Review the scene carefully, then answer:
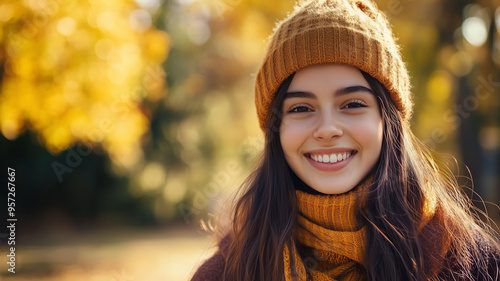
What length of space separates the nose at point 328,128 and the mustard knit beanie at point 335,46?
24 centimetres

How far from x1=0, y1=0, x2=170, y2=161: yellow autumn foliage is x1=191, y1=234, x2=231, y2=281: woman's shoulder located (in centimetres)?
395

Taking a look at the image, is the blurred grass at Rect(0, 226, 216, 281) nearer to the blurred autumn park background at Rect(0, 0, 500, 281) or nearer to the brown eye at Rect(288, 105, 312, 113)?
the blurred autumn park background at Rect(0, 0, 500, 281)

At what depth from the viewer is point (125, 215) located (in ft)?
36.6

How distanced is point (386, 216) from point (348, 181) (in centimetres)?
22

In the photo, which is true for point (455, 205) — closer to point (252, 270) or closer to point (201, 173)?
point (252, 270)

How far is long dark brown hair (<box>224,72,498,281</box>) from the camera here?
1938 millimetres

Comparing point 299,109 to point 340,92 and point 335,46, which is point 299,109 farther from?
point 335,46

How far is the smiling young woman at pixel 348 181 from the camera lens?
6.41 feet

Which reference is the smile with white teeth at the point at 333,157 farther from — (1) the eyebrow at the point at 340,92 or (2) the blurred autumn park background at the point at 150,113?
(2) the blurred autumn park background at the point at 150,113

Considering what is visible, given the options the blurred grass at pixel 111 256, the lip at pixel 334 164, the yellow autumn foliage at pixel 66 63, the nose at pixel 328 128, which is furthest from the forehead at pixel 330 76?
the blurred grass at pixel 111 256

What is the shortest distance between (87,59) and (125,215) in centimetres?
612

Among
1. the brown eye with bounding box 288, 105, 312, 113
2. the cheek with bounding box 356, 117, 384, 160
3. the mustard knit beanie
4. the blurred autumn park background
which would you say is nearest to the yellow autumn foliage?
the blurred autumn park background

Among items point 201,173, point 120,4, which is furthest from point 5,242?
point 201,173

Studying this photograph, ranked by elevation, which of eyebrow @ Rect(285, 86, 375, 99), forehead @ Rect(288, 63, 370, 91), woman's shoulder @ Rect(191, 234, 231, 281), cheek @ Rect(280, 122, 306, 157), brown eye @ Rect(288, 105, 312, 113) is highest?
forehead @ Rect(288, 63, 370, 91)
